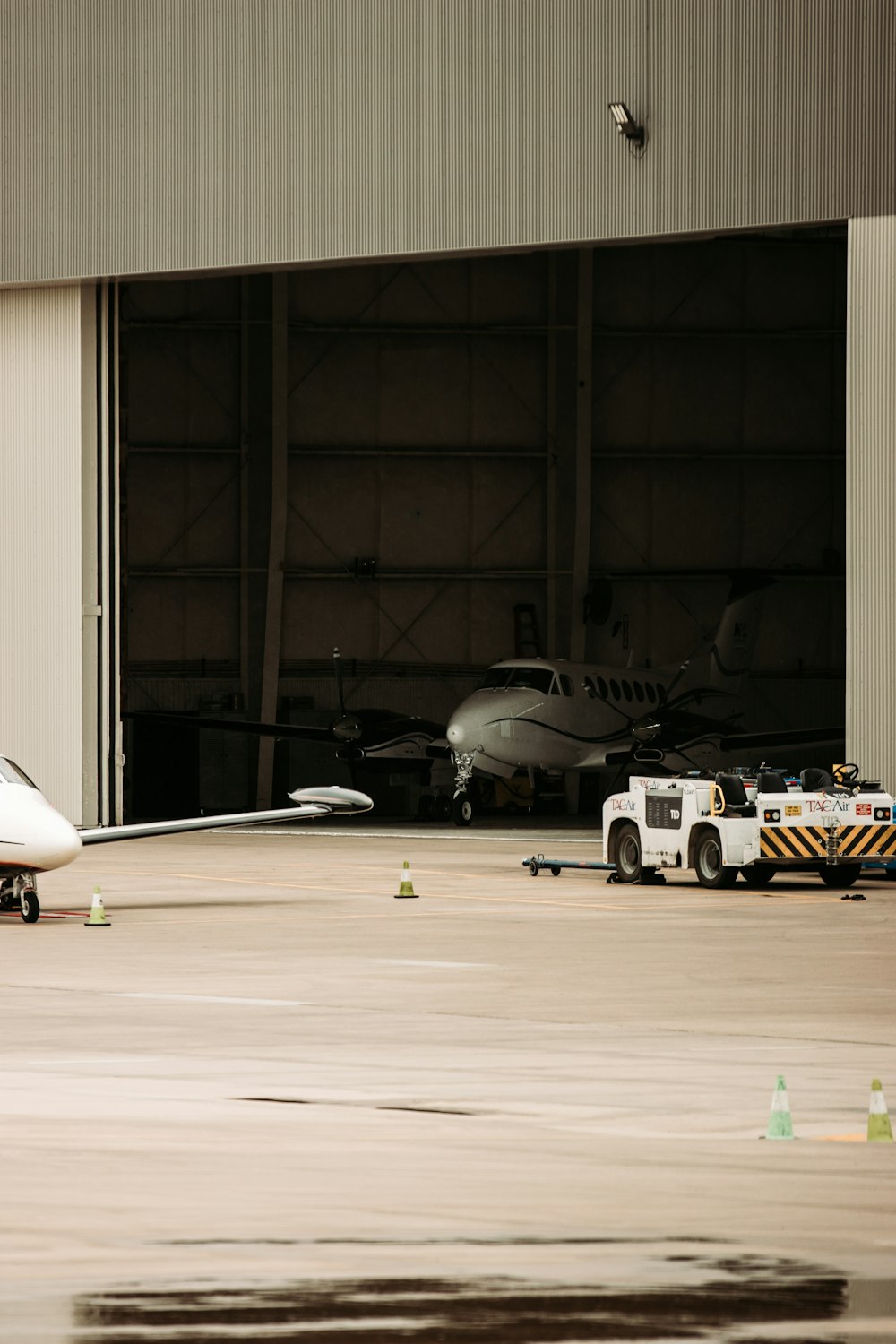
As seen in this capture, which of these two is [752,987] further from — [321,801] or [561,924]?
[321,801]

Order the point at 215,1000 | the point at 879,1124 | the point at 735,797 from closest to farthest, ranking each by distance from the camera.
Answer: the point at 879,1124 → the point at 215,1000 → the point at 735,797

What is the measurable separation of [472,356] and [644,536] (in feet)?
18.3

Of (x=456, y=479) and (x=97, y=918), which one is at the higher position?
(x=456, y=479)

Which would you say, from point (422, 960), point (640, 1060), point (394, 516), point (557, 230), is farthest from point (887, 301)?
point (394, 516)

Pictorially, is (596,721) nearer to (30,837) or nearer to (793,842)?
(793,842)

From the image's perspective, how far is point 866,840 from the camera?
24.1 metres

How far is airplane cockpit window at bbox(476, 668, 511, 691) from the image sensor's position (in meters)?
40.3

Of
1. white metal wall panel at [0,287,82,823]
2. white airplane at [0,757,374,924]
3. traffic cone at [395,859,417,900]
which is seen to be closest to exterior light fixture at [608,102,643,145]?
white metal wall panel at [0,287,82,823]

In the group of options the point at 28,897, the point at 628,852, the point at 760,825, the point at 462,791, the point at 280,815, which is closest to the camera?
the point at 28,897

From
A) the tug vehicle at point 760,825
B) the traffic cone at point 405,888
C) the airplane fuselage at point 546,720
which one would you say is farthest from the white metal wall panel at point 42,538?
the tug vehicle at point 760,825

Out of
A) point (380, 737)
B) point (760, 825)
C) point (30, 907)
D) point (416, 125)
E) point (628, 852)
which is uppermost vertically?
point (416, 125)

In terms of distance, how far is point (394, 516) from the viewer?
4800cm

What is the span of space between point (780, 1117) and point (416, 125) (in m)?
24.4

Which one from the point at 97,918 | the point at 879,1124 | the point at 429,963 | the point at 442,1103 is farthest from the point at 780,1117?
the point at 97,918
